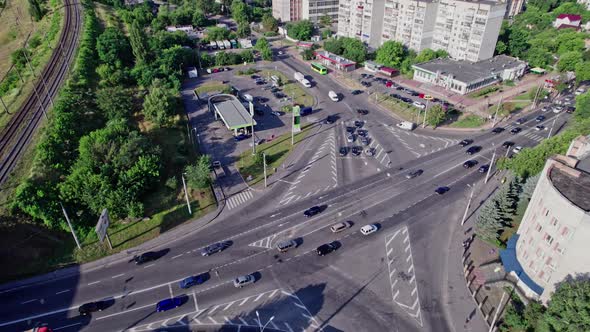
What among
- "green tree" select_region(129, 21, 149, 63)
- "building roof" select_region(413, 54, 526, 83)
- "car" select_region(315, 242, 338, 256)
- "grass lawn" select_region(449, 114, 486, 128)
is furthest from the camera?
"green tree" select_region(129, 21, 149, 63)

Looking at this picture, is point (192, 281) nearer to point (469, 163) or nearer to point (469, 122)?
point (469, 163)

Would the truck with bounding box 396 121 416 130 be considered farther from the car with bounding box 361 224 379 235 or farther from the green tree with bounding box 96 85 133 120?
the green tree with bounding box 96 85 133 120

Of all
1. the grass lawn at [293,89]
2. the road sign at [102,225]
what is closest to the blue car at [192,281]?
the road sign at [102,225]

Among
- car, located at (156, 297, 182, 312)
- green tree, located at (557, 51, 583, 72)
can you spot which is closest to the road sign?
car, located at (156, 297, 182, 312)

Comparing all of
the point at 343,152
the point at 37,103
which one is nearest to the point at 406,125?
the point at 343,152

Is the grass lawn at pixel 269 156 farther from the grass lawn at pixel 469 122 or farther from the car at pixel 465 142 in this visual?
the grass lawn at pixel 469 122

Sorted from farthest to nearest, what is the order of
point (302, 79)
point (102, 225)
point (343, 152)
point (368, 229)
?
point (302, 79) < point (343, 152) < point (368, 229) < point (102, 225)

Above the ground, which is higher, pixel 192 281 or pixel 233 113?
pixel 233 113
